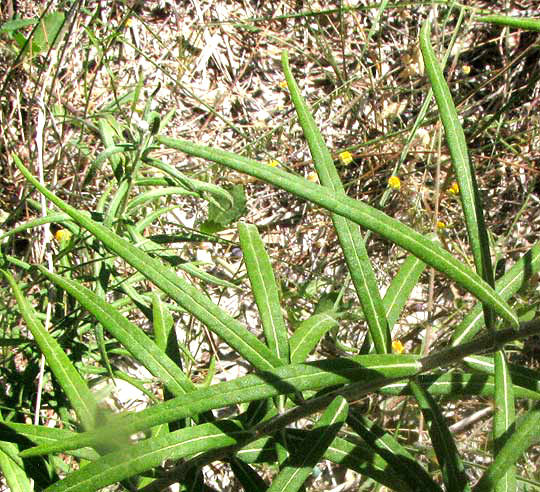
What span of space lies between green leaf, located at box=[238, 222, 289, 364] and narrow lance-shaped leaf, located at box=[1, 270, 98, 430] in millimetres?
390

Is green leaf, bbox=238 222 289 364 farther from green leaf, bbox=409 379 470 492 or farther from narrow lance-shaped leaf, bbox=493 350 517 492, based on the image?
narrow lance-shaped leaf, bbox=493 350 517 492

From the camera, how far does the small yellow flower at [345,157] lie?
3.05 m

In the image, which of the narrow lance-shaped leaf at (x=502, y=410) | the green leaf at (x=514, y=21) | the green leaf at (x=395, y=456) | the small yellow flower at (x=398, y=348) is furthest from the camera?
the small yellow flower at (x=398, y=348)

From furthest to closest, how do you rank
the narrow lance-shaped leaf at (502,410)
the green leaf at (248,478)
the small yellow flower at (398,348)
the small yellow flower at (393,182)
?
the small yellow flower at (393,182) < the small yellow flower at (398,348) < the green leaf at (248,478) < the narrow lance-shaped leaf at (502,410)

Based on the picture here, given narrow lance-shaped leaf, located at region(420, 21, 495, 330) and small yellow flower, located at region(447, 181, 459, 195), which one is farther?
small yellow flower, located at region(447, 181, 459, 195)

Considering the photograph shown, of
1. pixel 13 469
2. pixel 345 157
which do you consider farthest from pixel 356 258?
pixel 345 157

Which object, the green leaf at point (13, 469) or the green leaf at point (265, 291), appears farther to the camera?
the green leaf at point (13, 469)

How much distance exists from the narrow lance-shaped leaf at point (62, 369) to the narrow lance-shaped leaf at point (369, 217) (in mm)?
481

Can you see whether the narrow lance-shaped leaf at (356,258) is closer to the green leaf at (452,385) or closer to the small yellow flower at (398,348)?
the green leaf at (452,385)

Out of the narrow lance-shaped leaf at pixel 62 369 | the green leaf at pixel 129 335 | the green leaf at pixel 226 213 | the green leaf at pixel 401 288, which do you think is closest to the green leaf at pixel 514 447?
the green leaf at pixel 401 288

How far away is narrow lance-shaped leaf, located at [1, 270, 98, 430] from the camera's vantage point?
1286 mm

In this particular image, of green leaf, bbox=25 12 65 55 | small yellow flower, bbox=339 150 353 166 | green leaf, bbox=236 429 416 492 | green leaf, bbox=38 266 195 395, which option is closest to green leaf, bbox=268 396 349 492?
green leaf, bbox=236 429 416 492

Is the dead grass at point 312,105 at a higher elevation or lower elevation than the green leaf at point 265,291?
higher

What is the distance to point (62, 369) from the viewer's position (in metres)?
1.32
